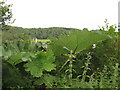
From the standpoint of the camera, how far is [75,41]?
3.74 ft

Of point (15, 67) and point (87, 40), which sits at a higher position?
point (87, 40)

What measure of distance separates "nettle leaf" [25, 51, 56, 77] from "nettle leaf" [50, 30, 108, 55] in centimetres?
15

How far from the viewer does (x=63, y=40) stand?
116 centimetres

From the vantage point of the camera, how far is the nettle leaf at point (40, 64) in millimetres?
1008

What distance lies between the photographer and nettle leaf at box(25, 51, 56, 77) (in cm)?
101

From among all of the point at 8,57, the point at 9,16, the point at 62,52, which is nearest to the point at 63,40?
the point at 62,52

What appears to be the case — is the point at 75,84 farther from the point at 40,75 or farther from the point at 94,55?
the point at 94,55

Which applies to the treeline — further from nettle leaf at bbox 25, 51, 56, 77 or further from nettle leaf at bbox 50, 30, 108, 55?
nettle leaf at bbox 25, 51, 56, 77

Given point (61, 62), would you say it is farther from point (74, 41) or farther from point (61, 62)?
point (74, 41)

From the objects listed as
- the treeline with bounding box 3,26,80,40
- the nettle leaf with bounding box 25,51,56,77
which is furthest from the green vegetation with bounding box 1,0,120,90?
the treeline with bounding box 3,26,80,40

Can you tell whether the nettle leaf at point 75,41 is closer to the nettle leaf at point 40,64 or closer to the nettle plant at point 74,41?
the nettle plant at point 74,41

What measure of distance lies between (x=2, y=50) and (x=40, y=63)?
0.19m

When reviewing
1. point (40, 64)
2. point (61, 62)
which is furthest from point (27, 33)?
point (40, 64)

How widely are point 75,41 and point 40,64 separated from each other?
0.24 meters
